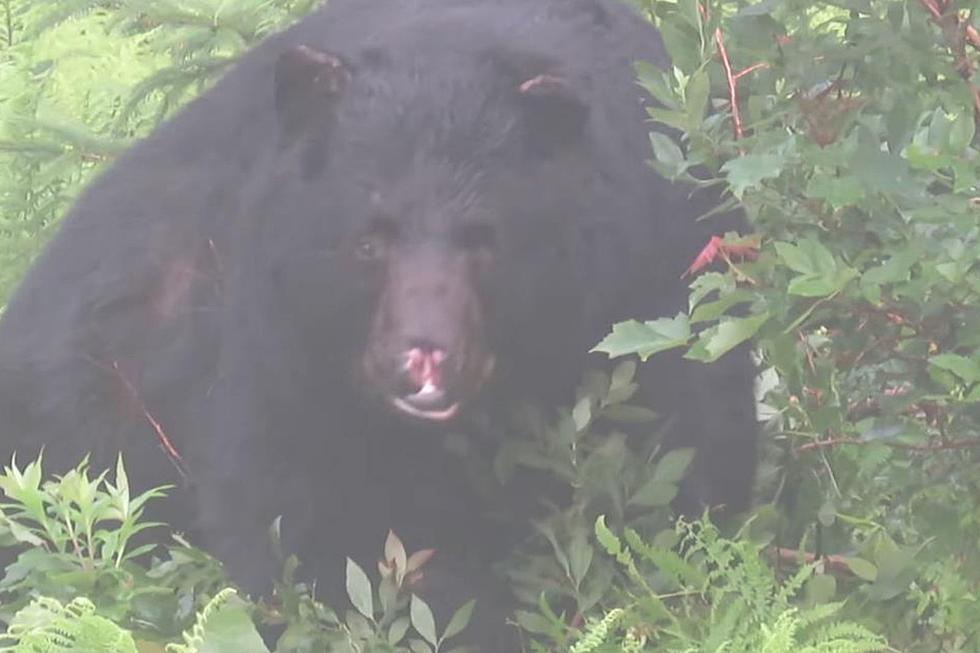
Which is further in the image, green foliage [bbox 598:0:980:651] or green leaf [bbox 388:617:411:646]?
green leaf [bbox 388:617:411:646]

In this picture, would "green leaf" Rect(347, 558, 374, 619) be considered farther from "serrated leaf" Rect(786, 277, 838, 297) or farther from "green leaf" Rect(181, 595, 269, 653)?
"serrated leaf" Rect(786, 277, 838, 297)

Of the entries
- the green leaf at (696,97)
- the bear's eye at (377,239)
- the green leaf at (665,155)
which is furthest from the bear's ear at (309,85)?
the green leaf at (696,97)

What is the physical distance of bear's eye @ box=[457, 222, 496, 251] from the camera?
406 cm

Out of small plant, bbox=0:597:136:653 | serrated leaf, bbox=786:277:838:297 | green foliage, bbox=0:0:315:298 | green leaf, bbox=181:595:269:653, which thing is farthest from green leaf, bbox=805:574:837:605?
green foliage, bbox=0:0:315:298

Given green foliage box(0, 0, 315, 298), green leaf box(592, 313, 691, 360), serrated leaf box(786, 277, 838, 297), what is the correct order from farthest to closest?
green foliage box(0, 0, 315, 298)
green leaf box(592, 313, 691, 360)
serrated leaf box(786, 277, 838, 297)

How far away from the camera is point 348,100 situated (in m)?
4.18

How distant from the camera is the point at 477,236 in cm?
410

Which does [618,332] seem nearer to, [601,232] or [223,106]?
[601,232]

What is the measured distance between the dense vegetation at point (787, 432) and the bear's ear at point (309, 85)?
804mm

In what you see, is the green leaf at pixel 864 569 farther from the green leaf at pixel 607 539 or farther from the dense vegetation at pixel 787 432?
the green leaf at pixel 607 539

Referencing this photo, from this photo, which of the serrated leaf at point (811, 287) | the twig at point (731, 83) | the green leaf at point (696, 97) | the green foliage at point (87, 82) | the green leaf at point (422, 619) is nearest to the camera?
the serrated leaf at point (811, 287)

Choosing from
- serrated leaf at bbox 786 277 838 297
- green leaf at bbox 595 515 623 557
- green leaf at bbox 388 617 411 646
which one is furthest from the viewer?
green leaf at bbox 388 617 411 646

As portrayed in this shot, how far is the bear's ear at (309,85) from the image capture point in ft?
13.6

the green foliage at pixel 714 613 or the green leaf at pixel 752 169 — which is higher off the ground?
the green leaf at pixel 752 169
